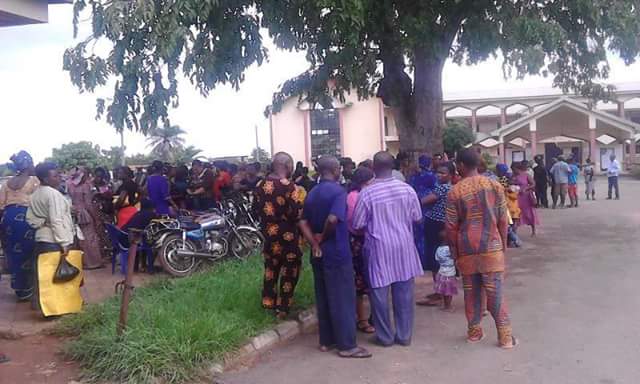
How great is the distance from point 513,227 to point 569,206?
770cm

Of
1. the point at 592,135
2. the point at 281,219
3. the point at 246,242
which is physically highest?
Result: the point at 592,135

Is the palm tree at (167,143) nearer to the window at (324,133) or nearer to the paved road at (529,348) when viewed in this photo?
the window at (324,133)

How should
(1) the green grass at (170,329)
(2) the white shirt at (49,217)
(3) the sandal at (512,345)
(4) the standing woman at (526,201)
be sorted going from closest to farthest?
(1) the green grass at (170,329)
(3) the sandal at (512,345)
(2) the white shirt at (49,217)
(4) the standing woman at (526,201)

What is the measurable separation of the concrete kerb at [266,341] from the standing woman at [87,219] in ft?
15.6

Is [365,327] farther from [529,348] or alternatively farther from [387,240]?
[529,348]

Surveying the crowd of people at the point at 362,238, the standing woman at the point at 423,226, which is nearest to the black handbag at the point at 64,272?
the crowd of people at the point at 362,238

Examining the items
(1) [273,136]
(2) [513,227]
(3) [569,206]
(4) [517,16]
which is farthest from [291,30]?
(1) [273,136]

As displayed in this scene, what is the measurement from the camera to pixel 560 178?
18.5 metres

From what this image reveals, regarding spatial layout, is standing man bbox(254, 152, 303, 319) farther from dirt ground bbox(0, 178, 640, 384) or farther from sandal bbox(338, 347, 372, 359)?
sandal bbox(338, 347, 372, 359)

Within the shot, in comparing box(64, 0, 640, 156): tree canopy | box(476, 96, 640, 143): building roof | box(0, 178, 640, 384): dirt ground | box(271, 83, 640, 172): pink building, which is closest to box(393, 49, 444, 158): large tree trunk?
box(64, 0, 640, 156): tree canopy

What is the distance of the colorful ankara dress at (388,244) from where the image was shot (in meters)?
6.01

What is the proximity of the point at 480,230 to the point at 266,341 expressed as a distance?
218 centimetres

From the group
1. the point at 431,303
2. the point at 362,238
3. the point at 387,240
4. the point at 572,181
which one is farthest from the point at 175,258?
the point at 572,181

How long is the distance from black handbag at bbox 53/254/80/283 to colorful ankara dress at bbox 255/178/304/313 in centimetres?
Result: 205
